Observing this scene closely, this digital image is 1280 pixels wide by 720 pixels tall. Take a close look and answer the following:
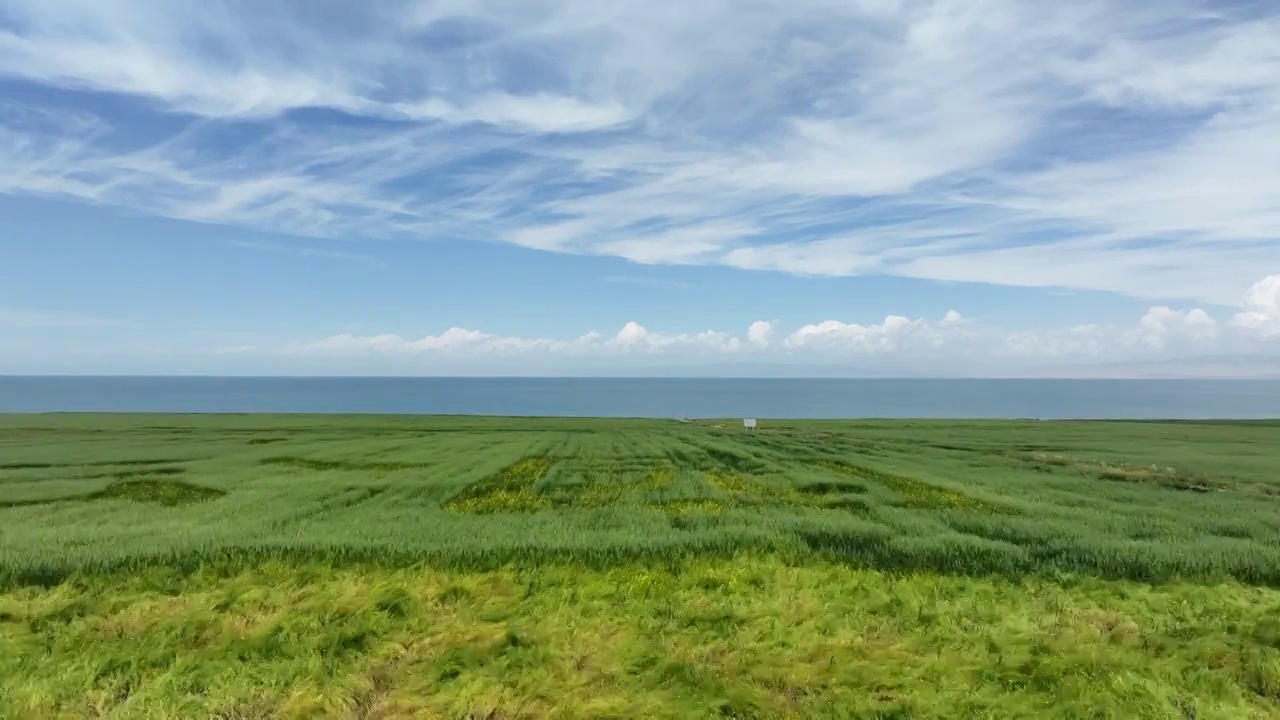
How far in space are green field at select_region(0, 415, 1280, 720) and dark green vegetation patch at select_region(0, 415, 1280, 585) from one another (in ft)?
0.47

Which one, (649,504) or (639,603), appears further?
(649,504)

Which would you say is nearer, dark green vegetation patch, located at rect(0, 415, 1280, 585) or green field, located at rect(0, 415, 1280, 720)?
green field, located at rect(0, 415, 1280, 720)

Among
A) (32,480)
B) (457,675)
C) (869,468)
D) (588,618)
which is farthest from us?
(869,468)

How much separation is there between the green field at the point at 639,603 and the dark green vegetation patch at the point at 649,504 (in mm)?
144

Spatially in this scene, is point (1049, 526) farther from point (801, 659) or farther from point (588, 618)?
point (588, 618)

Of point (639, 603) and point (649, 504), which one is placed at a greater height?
point (639, 603)

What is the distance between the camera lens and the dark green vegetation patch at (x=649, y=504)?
1373 cm

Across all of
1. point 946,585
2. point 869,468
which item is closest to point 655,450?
point 869,468

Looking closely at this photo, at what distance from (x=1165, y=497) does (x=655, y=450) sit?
2578cm

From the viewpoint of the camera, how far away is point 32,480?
90.1ft

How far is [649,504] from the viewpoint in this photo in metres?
21.7

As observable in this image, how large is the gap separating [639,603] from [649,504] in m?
10.6

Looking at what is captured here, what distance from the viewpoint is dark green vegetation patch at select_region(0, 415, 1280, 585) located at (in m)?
13.7

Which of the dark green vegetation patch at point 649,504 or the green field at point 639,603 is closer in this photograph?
the green field at point 639,603
